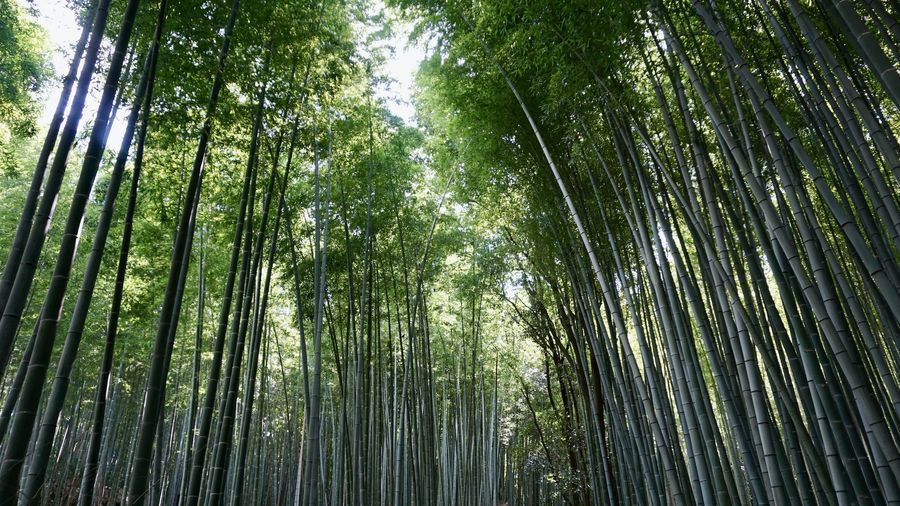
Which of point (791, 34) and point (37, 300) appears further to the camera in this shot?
point (37, 300)

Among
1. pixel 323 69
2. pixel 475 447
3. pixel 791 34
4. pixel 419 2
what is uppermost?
pixel 419 2

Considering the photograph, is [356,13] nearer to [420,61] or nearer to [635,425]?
[420,61]

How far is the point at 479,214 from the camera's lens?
6.68 metres

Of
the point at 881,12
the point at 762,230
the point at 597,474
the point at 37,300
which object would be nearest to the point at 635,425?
the point at 762,230

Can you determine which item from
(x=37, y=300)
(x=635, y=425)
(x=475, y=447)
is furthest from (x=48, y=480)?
(x=635, y=425)

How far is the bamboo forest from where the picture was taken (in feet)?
6.66

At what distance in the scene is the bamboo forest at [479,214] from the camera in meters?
2.03

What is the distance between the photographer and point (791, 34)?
226 cm

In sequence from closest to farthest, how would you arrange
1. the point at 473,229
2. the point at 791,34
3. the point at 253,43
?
the point at 791,34, the point at 253,43, the point at 473,229

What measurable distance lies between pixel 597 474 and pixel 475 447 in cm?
337

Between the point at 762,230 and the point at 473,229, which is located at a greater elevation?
the point at 473,229

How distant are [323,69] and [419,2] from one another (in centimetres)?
94

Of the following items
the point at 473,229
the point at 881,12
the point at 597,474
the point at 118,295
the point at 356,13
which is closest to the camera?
the point at 881,12

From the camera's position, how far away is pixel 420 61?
4.99m
